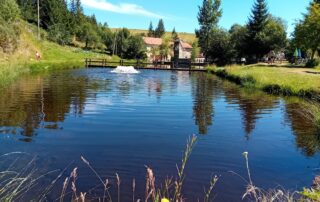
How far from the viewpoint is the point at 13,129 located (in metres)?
14.9

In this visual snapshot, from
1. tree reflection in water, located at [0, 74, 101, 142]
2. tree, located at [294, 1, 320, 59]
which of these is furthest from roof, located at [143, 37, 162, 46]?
tree reflection in water, located at [0, 74, 101, 142]

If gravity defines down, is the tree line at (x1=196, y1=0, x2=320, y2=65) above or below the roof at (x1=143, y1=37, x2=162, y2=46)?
below

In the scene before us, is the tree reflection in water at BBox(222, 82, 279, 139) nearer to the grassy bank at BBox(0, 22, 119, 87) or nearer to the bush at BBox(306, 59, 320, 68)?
the grassy bank at BBox(0, 22, 119, 87)

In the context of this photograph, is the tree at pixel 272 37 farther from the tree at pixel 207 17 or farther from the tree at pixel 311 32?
the tree at pixel 207 17

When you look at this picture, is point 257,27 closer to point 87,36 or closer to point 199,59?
point 199,59

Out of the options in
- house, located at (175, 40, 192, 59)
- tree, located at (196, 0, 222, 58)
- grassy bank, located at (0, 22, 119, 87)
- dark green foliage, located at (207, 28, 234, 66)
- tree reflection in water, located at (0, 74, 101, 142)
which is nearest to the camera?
tree reflection in water, located at (0, 74, 101, 142)

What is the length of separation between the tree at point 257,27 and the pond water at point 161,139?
42.5 metres

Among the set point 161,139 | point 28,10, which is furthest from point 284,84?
point 28,10

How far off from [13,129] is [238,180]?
8.70m

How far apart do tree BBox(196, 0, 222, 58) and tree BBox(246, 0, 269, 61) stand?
63.2ft

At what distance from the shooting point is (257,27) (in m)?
66.3

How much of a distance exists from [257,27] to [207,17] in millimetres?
21849

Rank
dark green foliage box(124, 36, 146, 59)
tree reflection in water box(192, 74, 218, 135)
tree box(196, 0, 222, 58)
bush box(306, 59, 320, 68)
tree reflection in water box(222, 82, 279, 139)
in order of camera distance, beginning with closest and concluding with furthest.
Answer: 1. tree reflection in water box(192, 74, 218, 135)
2. tree reflection in water box(222, 82, 279, 139)
3. bush box(306, 59, 320, 68)
4. tree box(196, 0, 222, 58)
5. dark green foliage box(124, 36, 146, 59)

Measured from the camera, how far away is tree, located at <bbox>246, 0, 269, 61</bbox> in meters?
66.2
